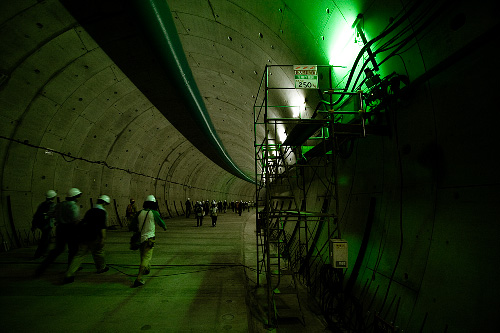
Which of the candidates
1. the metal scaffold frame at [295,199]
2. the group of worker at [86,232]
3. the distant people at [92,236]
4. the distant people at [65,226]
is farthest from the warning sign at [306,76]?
the distant people at [65,226]

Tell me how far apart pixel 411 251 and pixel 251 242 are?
8735 millimetres

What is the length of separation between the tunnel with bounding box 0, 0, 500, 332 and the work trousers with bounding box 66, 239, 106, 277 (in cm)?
33

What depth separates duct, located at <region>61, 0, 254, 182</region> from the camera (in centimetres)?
440

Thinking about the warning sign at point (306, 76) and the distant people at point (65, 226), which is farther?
the distant people at point (65, 226)

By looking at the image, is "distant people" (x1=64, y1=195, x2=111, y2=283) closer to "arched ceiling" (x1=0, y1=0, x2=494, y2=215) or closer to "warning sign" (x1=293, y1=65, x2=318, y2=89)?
"arched ceiling" (x1=0, y1=0, x2=494, y2=215)

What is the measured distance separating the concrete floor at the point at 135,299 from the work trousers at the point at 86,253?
279mm

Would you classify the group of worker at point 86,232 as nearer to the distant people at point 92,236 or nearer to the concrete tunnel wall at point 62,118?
the distant people at point 92,236

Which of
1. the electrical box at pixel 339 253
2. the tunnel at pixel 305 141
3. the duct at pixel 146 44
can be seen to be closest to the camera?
the tunnel at pixel 305 141

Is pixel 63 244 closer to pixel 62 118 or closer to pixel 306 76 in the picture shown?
pixel 62 118

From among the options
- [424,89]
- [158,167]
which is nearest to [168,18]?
[424,89]

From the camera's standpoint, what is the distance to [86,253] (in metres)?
5.61

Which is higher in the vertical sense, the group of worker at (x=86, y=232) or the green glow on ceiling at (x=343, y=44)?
the green glow on ceiling at (x=343, y=44)

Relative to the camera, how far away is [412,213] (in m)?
3.43

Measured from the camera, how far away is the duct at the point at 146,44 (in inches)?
173
